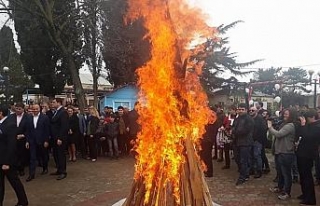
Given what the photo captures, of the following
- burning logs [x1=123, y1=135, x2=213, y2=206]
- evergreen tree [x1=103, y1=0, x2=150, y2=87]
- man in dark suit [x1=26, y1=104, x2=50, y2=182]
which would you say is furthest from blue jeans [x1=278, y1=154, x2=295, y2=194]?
evergreen tree [x1=103, y1=0, x2=150, y2=87]

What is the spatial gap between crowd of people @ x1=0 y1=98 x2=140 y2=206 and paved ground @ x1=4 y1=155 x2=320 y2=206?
58cm

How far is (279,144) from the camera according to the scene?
7754 millimetres

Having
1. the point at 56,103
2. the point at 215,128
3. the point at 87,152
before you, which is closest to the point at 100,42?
the point at 87,152

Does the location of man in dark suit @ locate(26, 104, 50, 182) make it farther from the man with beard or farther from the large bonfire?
the man with beard

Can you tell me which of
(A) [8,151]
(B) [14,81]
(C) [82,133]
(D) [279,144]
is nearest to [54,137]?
(C) [82,133]

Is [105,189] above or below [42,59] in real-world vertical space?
below

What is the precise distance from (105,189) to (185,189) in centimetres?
371

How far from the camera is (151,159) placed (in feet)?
19.0

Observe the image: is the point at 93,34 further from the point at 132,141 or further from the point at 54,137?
the point at 132,141

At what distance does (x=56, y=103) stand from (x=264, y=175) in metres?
6.07

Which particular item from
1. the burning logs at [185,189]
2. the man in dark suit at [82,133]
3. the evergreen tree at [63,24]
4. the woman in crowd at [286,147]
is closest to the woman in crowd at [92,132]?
the man in dark suit at [82,133]

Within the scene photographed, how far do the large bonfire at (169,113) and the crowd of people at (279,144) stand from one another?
2478mm

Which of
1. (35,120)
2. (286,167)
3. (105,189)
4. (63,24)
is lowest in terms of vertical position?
(105,189)

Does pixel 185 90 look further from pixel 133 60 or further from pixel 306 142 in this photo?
pixel 133 60
